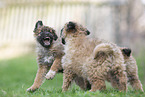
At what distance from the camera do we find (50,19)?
15828 mm

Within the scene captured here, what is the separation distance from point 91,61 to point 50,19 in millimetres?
10979

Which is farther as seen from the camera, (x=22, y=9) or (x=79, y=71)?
(x=22, y=9)

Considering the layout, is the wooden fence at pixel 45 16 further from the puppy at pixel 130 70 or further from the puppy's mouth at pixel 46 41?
the puppy at pixel 130 70

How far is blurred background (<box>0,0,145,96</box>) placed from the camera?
15.4 metres

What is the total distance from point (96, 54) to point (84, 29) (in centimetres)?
117

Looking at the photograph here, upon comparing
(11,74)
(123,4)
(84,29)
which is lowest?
(11,74)

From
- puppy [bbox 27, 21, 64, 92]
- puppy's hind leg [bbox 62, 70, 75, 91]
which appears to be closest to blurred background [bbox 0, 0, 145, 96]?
puppy [bbox 27, 21, 64, 92]

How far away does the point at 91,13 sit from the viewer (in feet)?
51.1

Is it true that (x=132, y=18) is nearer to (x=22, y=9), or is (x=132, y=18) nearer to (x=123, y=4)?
(x=123, y=4)

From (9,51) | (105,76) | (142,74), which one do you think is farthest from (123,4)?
(105,76)

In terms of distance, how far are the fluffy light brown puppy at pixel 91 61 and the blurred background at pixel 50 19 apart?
895cm

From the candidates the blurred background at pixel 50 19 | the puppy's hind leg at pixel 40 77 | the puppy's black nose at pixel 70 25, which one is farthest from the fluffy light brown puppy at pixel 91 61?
the blurred background at pixel 50 19

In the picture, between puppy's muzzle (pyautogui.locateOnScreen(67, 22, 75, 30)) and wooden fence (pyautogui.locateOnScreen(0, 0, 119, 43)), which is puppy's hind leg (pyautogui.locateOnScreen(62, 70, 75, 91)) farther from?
wooden fence (pyautogui.locateOnScreen(0, 0, 119, 43))

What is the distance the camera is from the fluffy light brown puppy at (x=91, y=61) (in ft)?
16.8
